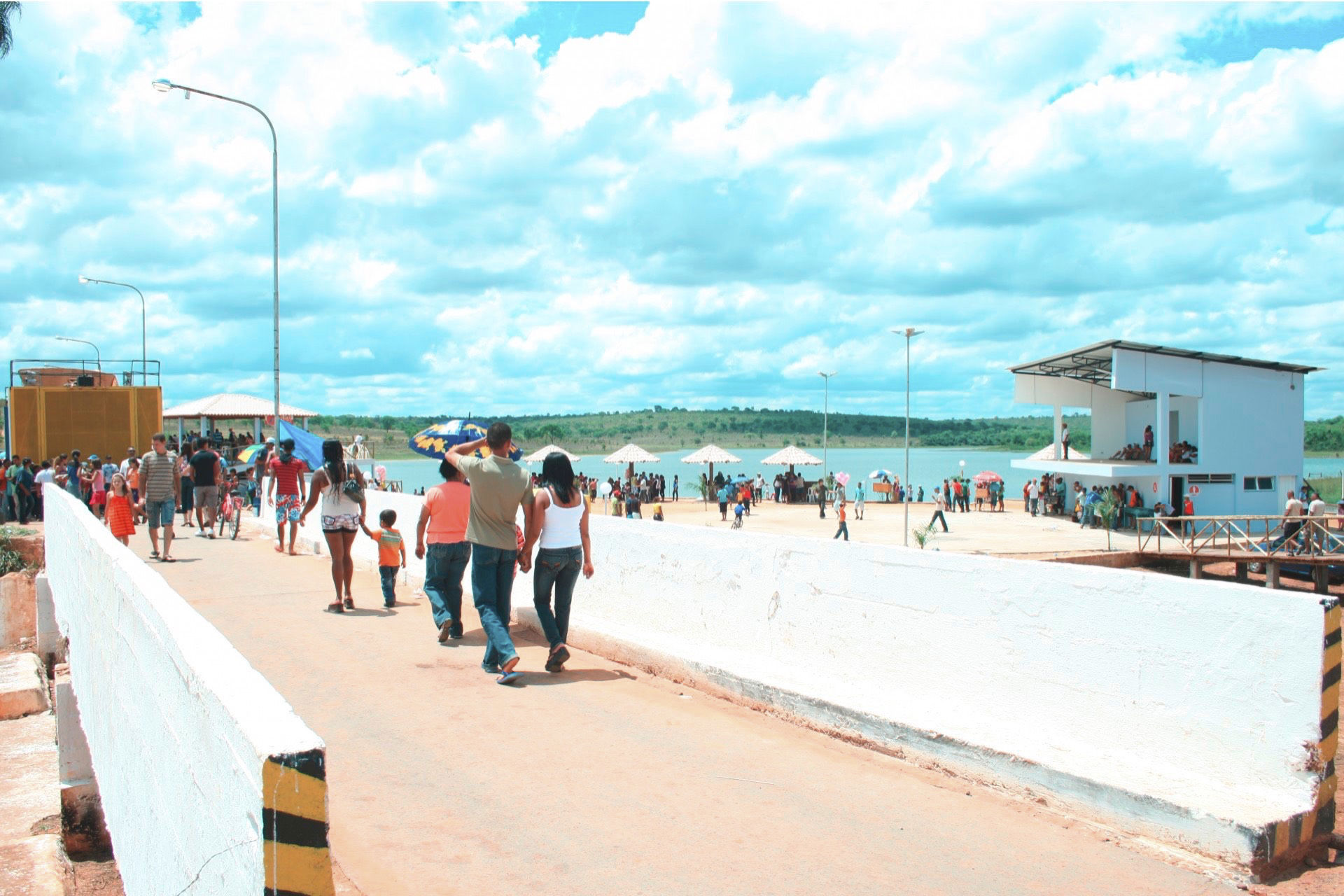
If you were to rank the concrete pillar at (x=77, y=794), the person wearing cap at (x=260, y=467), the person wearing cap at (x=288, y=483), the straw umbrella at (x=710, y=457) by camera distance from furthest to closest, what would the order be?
the straw umbrella at (x=710, y=457), the person wearing cap at (x=260, y=467), the person wearing cap at (x=288, y=483), the concrete pillar at (x=77, y=794)

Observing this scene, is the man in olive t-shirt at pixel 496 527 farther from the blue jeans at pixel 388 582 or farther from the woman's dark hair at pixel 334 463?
the blue jeans at pixel 388 582

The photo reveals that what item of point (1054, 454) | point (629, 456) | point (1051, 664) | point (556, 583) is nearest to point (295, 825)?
point (1051, 664)

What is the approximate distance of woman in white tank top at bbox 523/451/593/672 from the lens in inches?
276

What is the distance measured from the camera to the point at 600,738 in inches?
231

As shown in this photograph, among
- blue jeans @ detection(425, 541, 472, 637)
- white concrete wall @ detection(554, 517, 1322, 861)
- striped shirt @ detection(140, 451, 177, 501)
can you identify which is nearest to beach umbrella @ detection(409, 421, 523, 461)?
striped shirt @ detection(140, 451, 177, 501)

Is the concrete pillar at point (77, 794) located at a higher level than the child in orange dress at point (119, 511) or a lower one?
lower

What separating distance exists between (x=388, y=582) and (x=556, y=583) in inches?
153

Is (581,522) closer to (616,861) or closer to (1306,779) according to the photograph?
(616,861)

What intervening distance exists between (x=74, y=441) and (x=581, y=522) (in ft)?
88.0

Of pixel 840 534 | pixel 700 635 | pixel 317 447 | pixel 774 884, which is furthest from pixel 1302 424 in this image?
pixel 774 884

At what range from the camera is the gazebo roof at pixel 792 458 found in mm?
48625

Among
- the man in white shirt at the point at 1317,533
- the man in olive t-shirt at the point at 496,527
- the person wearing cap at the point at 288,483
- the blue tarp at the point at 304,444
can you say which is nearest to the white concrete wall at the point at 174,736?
the man in olive t-shirt at the point at 496,527

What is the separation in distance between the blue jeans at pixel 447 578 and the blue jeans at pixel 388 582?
1.89 m

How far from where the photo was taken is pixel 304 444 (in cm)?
1862
